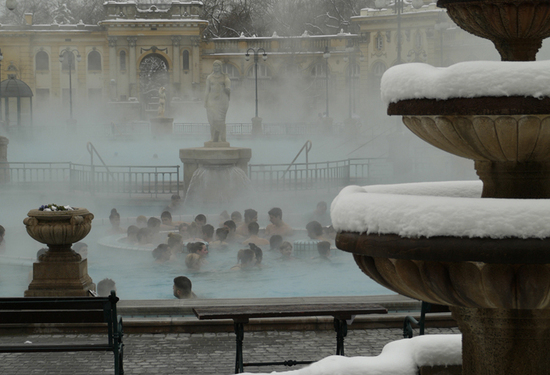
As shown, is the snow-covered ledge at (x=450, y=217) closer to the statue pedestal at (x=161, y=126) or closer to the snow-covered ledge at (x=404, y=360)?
the snow-covered ledge at (x=404, y=360)

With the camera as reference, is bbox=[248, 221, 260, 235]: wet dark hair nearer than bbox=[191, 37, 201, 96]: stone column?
Yes

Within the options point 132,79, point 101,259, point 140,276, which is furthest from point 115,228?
point 132,79

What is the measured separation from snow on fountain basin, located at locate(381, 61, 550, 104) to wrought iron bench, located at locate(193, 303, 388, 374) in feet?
10.5

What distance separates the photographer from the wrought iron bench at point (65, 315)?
620 cm

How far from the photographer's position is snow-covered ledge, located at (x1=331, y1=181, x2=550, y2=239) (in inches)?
134

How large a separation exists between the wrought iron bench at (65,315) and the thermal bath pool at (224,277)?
5.93 metres

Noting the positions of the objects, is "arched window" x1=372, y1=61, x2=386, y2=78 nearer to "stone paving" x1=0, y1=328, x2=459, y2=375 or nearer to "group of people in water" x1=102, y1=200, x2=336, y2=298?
"group of people in water" x1=102, y1=200, x2=336, y2=298

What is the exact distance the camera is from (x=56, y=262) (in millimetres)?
8984

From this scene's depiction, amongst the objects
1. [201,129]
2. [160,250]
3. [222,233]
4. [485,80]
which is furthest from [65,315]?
[201,129]

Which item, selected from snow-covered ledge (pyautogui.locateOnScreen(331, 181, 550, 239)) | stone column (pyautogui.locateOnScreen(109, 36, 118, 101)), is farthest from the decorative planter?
stone column (pyautogui.locateOnScreen(109, 36, 118, 101))

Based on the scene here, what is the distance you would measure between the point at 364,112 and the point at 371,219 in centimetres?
6011

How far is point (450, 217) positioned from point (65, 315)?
4002 mm

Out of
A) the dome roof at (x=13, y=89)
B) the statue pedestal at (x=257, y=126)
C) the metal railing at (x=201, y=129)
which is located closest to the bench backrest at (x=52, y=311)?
the dome roof at (x=13, y=89)

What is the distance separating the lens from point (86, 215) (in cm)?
918
